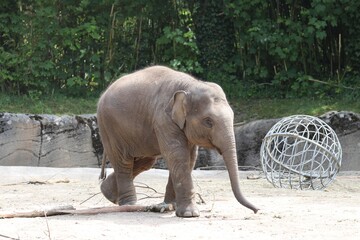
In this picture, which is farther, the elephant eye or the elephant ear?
the elephant ear

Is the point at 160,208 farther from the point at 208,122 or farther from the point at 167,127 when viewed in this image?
the point at 208,122

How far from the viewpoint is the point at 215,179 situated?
1255cm

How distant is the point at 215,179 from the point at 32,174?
2589 mm

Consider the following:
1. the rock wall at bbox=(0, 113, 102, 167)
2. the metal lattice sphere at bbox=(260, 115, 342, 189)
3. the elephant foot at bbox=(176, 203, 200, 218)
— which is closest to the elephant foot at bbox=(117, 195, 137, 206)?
the elephant foot at bbox=(176, 203, 200, 218)

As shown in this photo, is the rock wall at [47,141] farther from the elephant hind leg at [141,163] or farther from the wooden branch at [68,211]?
the wooden branch at [68,211]

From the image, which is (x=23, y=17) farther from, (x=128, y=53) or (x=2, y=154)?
(x=2, y=154)

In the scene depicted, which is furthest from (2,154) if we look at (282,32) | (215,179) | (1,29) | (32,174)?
(282,32)

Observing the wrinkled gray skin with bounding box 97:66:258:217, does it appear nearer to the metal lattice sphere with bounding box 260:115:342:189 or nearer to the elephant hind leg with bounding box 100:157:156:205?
the elephant hind leg with bounding box 100:157:156:205

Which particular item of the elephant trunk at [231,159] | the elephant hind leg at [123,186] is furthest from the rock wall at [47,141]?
the elephant trunk at [231,159]

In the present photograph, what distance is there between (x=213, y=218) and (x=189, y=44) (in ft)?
33.1

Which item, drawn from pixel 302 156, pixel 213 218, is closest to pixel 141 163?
pixel 213 218

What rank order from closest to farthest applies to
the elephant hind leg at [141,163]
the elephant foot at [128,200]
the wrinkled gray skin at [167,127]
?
the wrinkled gray skin at [167,127] → the elephant foot at [128,200] → the elephant hind leg at [141,163]

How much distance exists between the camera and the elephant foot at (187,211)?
7.77 metres

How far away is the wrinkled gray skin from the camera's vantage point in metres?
7.77
